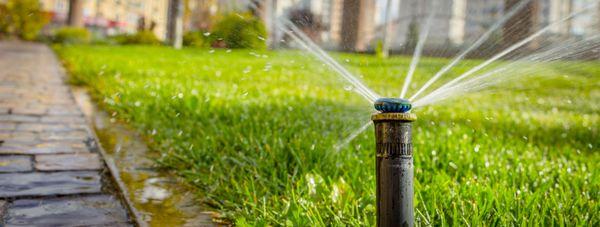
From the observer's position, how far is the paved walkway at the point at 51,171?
6.35 ft

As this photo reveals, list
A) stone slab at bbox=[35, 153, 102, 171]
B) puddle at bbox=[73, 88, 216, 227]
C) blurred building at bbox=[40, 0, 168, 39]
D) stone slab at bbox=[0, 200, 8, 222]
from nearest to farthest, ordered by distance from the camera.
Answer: stone slab at bbox=[0, 200, 8, 222] < puddle at bbox=[73, 88, 216, 227] < stone slab at bbox=[35, 153, 102, 171] < blurred building at bbox=[40, 0, 168, 39]

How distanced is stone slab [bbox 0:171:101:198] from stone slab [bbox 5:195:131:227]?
0.10 m

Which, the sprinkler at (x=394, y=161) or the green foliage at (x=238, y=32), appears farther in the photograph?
the green foliage at (x=238, y=32)

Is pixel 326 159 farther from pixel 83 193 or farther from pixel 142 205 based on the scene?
pixel 83 193

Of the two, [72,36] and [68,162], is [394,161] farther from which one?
[72,36]

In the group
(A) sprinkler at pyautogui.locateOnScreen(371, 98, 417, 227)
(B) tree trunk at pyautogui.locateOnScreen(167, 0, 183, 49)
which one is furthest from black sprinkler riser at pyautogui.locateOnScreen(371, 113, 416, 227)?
(B) tree trunk at pyautogui.locateOnScreen(167, 0, 183, 49)

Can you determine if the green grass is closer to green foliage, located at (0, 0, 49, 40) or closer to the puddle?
the puddle

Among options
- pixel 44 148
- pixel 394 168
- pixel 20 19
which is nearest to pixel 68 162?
pixel 44 148

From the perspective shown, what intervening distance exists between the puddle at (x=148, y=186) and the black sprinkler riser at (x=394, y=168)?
2.67 feet

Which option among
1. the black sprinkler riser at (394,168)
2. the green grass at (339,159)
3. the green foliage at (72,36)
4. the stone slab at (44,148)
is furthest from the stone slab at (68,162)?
the green foliage at (72,36)

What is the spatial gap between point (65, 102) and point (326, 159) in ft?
10.8

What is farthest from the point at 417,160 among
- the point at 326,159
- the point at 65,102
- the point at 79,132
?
the point at 65,102

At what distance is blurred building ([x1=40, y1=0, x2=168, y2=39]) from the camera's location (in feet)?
164

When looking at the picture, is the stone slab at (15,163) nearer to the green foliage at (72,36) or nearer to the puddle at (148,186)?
the puddle at (148,186)
